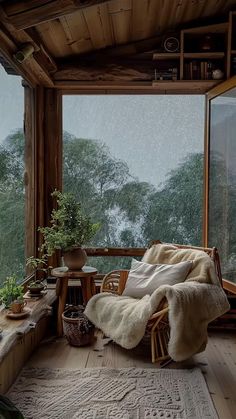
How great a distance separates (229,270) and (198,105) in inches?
66.6

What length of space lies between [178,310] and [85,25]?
241cm

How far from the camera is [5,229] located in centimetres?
292

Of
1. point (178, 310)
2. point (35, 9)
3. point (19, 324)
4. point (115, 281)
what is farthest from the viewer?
point (115, 281)

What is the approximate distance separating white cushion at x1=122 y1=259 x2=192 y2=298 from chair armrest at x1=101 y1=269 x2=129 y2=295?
71mm

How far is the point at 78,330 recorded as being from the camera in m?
3.13

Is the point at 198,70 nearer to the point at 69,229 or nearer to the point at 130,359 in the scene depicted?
the point at 69,229

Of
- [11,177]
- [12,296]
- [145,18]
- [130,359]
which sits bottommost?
[130,359]

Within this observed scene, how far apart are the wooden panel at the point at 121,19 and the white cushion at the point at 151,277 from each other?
2128mm

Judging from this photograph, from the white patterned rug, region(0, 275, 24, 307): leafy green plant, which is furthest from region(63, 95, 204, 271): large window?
the white patterned rug

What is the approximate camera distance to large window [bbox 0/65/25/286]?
2.88 metres

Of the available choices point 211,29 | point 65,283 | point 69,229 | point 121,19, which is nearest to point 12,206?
point 69,229

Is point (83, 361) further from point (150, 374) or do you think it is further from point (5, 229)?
point (5, 229)

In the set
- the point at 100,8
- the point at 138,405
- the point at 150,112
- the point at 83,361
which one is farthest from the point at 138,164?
the point at 138,405

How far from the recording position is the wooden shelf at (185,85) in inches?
145
